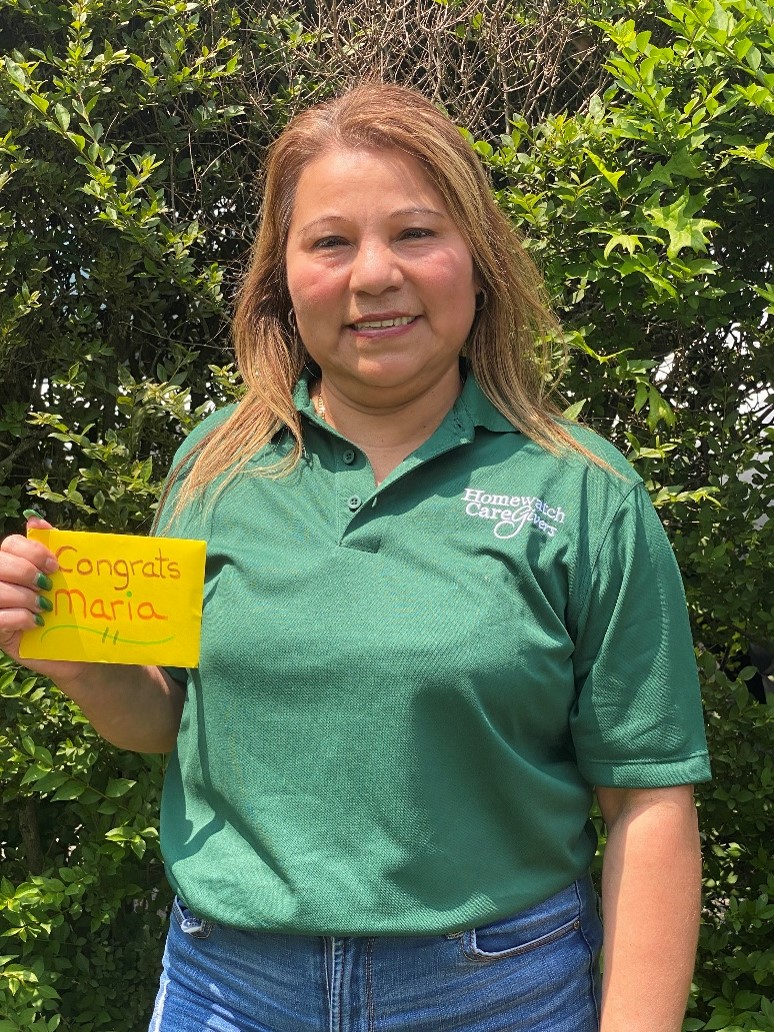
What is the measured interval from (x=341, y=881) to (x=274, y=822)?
0.44 feet

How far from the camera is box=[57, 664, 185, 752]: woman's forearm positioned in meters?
1.80

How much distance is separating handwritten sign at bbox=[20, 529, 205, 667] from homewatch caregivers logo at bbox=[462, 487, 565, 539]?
44 centimetres

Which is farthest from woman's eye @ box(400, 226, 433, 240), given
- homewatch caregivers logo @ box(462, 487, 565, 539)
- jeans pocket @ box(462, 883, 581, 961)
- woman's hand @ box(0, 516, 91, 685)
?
jeans pocket @ box(462, 883, 581, 961)

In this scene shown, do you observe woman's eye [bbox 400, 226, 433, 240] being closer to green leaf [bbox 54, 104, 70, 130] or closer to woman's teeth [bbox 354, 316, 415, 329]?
woman's teeth [bbox 354, 316, 415, 329]

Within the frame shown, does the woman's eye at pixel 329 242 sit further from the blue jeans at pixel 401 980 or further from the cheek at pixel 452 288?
the blue jeans at pixel 401 980

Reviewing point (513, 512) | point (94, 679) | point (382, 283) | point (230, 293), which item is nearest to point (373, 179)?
point (382, 283)

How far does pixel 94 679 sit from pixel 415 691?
0.59 metres

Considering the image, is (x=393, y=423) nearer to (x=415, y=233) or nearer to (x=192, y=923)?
(x=415, y=233)

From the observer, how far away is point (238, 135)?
9.73 feet

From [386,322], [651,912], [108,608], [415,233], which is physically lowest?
[651,912]

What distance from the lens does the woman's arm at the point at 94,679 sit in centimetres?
168

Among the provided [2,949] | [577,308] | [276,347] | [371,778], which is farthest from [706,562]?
[2,949]

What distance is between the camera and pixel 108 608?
67.6 inches

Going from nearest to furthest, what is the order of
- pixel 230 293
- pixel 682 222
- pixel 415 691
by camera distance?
pixel 415 691 < pixel 682 222 < pixel 230 293
